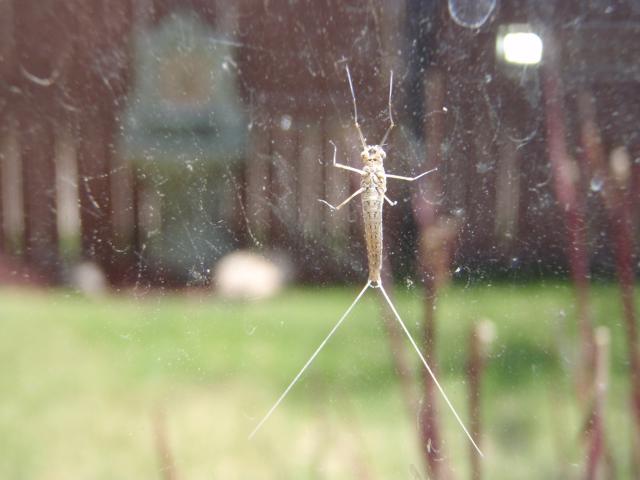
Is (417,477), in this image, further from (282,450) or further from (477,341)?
(282,450)

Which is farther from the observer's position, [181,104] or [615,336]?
[181,104]

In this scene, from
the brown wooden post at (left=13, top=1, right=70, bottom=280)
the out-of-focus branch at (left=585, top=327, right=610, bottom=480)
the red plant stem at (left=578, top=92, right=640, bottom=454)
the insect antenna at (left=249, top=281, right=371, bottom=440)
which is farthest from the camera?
the brown wooden post at (left=13, top=1, right=70, bottom=280)

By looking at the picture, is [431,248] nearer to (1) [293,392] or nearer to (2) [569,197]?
(2) [569,197]

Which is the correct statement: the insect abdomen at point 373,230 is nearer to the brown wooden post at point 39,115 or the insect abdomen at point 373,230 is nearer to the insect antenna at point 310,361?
the insect antenna at point 310,361

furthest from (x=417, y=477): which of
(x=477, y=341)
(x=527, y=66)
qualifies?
(x=527, y=66)

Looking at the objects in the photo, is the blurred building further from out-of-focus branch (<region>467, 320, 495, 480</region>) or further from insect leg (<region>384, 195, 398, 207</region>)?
out-of-focus branch (<region>467, 320, 495, 480</region>)

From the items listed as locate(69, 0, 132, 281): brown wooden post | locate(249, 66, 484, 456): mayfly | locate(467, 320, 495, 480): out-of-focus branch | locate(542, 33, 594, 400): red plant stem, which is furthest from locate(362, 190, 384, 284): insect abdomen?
locate(69, 0, 132, 281): brown wooden post

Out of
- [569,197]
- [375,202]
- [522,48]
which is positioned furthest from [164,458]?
[522,48]
